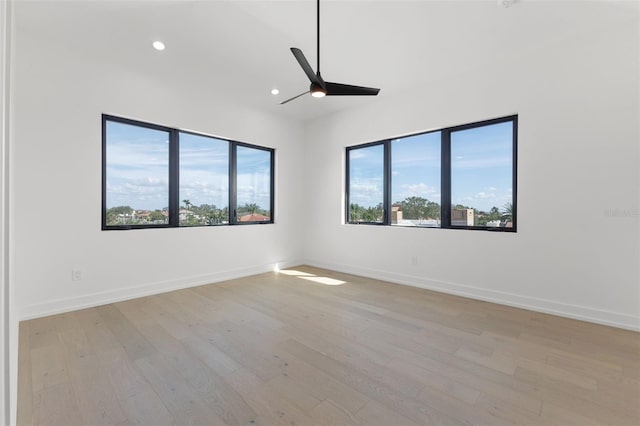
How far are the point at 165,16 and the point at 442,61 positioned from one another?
10.3ft

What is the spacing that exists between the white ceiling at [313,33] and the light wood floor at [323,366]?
302cm

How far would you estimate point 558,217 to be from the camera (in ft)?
10.6

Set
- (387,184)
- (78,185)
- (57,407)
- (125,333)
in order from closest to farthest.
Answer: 1. (57,407)
2. (125,333)
3. (78,185)
4. (387,184)

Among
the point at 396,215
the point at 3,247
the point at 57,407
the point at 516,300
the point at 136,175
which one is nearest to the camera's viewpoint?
the point at 3,247

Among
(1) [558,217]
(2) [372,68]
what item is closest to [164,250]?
(2) [372,68]

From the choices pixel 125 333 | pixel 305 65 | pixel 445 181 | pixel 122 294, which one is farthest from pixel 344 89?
pixel 122 294

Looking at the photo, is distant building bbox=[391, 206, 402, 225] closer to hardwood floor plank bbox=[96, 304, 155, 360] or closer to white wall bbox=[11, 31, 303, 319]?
white wall bbox=[11, 31, 303, 319]

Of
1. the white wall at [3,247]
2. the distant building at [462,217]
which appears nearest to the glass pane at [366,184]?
the distant building at [462,217]

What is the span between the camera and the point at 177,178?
169 inches

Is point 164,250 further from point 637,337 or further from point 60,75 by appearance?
point 637,337

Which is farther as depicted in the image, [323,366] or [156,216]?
[156,216]

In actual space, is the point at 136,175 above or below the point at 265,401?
above

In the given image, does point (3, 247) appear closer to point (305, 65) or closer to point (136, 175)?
point (305, 65)

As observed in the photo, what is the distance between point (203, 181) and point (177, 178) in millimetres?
430
